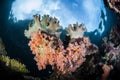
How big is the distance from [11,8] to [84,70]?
4.62 m

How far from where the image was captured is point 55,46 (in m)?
7.34

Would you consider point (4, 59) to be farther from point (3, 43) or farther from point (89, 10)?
point (89, 10)

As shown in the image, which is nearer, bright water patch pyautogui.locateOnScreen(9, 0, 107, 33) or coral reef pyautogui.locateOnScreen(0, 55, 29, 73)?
coral reef pyautogui.locateOnScreen(0, 55, 29, 73)

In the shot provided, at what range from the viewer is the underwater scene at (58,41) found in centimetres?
718

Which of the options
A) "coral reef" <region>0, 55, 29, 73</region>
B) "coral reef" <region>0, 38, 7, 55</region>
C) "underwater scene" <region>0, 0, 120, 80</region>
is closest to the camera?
"underwater scene" <region>0, 0, 120, 80</region>

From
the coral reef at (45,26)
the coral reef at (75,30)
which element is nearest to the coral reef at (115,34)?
the coral reef at (75,30)

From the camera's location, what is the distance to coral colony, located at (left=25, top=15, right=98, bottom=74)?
7.26 m

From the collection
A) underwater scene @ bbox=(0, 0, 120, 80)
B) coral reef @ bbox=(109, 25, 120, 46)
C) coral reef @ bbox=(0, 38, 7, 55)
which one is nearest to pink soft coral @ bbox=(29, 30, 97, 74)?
underwater scene @ bbox=(0, 0, 120, 80)

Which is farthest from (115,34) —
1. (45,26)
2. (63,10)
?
(45,26)

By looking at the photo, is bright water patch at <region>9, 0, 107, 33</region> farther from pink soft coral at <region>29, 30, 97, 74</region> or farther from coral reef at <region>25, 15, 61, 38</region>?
pink soft coral at <region>29, 30, 97, 74</region>

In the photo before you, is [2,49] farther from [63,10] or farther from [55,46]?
[55,46]

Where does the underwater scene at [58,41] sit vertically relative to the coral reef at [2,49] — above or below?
above

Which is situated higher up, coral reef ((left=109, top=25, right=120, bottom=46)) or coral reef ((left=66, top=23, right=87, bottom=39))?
coral reef ((left=66, top=23, right=87, bottom=39))

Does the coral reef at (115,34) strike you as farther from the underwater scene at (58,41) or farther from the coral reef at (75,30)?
the coral reef at (75,30)
